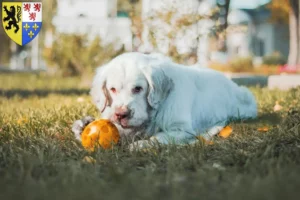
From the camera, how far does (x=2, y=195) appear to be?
2.46 meters

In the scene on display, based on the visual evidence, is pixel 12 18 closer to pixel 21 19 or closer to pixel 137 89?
pixel 21 19

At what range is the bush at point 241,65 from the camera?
18.2m

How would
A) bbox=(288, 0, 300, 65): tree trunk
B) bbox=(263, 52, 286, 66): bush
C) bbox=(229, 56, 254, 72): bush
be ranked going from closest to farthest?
bbox=(229, 56, 254, 72): bush
bbox=(288, 0, 300, 65): tree trunk
bbox=(263, 52, 286, 66): bush

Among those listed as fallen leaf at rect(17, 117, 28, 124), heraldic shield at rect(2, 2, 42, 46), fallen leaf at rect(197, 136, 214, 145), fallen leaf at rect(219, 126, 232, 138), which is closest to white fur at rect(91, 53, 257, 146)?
fallen leaf at rect(219, 126, 232, 138)

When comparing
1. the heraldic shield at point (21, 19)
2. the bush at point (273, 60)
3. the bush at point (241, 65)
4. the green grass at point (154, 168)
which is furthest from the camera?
→ the bush at point (273, 60)

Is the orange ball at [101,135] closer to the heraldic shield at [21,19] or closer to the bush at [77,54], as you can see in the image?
the heraldic shield at [21,19]

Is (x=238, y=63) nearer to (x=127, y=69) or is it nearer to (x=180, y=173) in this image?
(x=127, y=69)

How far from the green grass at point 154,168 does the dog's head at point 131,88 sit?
289 mm

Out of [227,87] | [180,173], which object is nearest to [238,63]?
[227,87]

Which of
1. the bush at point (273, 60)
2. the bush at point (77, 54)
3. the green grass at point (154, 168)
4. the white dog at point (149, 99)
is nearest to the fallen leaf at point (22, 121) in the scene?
the green grass at point (154, 168)

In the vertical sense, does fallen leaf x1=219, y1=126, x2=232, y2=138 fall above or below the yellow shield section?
below

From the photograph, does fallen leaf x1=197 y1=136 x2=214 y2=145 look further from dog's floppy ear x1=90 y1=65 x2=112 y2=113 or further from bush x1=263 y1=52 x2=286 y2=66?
bush x1=263 y1=52 x2=286 y2=66

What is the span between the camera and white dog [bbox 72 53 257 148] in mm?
4176

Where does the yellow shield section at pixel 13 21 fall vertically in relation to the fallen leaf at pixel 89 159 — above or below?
above
